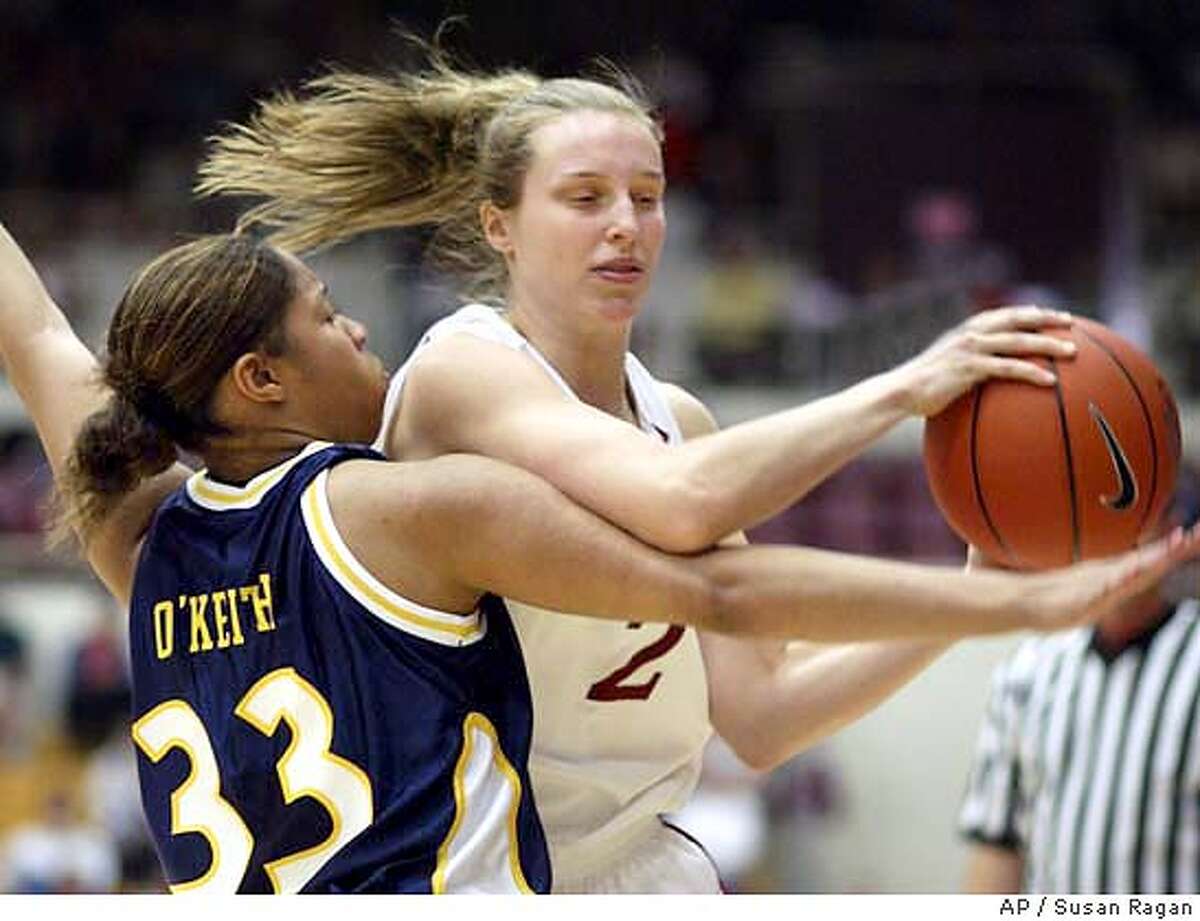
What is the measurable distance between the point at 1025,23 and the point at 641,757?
36.9ft

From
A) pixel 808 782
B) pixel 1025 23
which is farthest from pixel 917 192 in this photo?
pixel 808 782

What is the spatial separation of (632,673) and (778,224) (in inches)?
390

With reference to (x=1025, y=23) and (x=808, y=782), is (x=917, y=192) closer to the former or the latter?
(x=1025, y=23)

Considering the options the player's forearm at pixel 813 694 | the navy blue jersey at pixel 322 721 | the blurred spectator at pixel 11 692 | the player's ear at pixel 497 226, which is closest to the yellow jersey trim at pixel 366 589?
the navy blue jersey at pixel 322 721

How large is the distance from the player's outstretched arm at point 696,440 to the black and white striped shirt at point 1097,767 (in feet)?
6.21

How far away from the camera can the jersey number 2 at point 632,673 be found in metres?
3.38

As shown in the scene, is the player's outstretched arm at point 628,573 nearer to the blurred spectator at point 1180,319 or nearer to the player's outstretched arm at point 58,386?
the player's outstretched arm at point 58,386

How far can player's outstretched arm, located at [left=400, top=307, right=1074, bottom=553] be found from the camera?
283cm

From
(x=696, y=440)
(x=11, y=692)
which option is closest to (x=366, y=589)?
(x=696, y=440)

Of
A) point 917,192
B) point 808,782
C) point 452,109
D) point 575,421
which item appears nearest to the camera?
point 575,421

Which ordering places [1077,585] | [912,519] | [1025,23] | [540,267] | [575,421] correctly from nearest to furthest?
[1077,585] < [575,421] < [540,267] < [912,519] < [1025,23]

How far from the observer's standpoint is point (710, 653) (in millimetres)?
3629

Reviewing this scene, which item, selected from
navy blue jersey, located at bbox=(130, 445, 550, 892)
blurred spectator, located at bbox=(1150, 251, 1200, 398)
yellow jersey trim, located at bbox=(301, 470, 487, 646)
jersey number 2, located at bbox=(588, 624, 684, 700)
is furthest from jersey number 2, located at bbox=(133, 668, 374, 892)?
blurred spectator, located at bbox=(1150, 251, 1200, 398)

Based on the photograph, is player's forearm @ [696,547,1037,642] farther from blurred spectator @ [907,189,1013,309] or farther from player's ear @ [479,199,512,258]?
blurred spectator @ [907,189,1013,309]
